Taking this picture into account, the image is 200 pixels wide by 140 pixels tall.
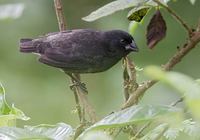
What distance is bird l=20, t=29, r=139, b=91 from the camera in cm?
316

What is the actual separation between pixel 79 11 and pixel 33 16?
2.07 feet

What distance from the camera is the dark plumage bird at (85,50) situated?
3.16 m

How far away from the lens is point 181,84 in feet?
2.55

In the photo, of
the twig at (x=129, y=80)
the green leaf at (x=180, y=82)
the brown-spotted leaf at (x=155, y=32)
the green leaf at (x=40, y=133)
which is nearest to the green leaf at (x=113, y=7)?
the brown-spotted leaf at (x=155, y=32)

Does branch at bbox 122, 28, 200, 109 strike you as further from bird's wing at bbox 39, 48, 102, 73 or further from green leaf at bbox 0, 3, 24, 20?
bird's wing at bbox 39, 48, 102, 73

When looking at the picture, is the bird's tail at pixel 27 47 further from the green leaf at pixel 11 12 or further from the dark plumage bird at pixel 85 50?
the green leaf at pixel 11 12

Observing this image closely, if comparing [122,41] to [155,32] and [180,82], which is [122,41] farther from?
[180,82]

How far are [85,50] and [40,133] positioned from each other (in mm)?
2026

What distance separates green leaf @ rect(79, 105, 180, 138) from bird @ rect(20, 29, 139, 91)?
207cm

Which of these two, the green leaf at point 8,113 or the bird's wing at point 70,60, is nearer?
the green leaf at point 8,113

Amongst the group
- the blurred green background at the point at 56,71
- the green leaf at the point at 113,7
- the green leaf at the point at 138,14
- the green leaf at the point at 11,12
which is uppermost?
the green leaf at the point at 11,12

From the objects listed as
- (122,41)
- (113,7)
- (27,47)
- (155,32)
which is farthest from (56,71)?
(113,7)

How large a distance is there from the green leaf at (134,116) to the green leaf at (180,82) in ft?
0.45

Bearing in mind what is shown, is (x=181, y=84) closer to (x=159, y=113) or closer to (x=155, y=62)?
(x=159, y=113)
